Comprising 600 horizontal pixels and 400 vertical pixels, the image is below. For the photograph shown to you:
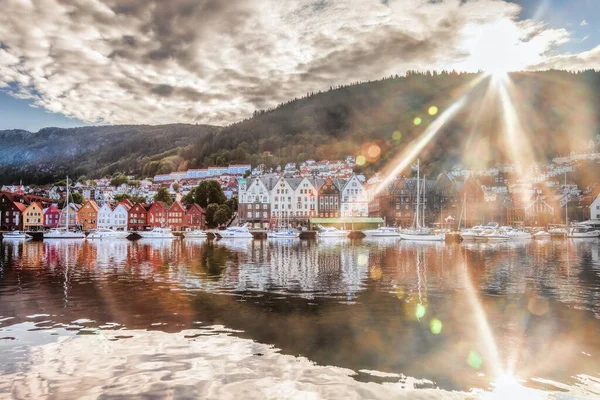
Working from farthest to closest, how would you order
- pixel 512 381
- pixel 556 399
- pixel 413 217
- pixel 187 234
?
pixel 413 217 < pixel 187 234 < pixel 512 381 < pixel 556 399

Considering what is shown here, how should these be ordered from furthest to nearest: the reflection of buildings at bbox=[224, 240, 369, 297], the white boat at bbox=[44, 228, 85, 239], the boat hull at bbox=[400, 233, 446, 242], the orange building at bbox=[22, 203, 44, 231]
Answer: the orange building at bbox=[22, 203, 44, 231] < the white boat at bbox=[44, 228, 85, 239] < the boat hull at bbox=[400, 233, 446, 242] < the reflection of buildings at bbox=[224, 240, 369, 297]

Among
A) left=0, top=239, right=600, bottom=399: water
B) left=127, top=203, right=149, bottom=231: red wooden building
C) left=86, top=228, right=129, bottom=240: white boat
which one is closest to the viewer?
left=0, top=239, right=600, bottom=399: water

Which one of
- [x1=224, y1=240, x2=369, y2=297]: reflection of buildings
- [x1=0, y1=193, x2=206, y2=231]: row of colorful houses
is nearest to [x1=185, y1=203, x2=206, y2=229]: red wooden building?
[x1=0, y1=193, x2=206, y2=231]: row of colorful houses

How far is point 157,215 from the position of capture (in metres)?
A: 116

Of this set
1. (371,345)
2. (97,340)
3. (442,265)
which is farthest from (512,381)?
(442,265)

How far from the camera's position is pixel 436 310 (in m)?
17.2

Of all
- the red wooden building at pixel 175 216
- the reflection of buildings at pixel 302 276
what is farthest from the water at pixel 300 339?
the red wooden building at pixel 175 216

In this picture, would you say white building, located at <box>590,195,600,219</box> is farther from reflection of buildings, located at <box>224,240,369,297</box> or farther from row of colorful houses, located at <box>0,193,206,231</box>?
row of colorful houses, located at <box>0,193,206,231</box>

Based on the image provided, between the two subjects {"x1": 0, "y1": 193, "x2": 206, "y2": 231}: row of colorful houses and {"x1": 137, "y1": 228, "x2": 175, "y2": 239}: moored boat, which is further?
{"x1": 0, "y1": 193, "x2": 206, "y2": 231}: row of colorful houses

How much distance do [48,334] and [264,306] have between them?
25.1 ft

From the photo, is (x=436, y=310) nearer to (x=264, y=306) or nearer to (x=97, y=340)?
(x=264, y=306)

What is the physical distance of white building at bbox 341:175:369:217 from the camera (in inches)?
4291

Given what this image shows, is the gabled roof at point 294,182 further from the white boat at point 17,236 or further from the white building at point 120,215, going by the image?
the white boat at point 17,236

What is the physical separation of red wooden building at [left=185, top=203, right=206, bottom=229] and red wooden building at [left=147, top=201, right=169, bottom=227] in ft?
19.3
